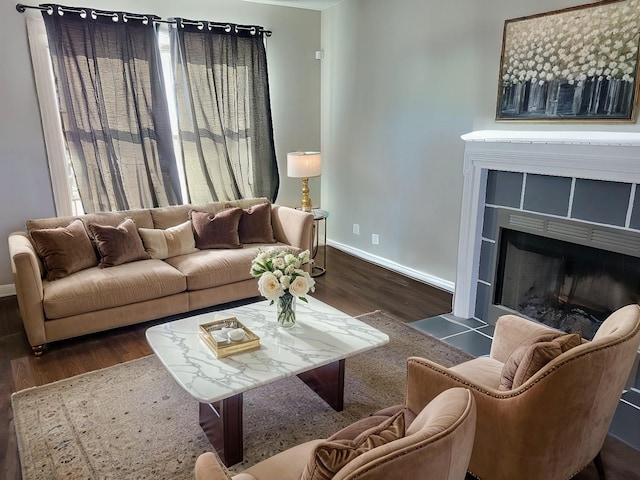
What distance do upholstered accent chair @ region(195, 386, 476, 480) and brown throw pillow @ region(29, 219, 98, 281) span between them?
8.38 feet

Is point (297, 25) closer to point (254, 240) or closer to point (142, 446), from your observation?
point (254, 240)

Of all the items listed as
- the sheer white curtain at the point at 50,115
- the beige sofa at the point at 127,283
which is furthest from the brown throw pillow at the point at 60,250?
the sheer white curtain at the point at 50,115

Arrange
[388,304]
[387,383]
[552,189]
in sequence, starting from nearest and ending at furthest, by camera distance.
A: [387,383], [552,189], [388,304]

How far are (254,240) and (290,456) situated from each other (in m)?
2.83

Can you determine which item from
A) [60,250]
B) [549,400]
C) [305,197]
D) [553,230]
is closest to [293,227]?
[305,197]

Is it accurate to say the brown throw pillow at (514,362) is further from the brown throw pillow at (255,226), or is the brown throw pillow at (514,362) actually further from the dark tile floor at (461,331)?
the brown throw pillow at (255,226)

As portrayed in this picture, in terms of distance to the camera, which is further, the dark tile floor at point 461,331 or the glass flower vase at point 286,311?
the dark tile floor at point 461,331

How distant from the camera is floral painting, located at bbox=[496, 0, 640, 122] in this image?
266 cm

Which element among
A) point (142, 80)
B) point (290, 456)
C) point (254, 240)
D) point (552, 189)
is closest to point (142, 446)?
point (290, 456)

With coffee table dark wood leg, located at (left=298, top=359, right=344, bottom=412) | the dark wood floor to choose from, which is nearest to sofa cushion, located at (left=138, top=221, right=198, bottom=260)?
the dark wood floor

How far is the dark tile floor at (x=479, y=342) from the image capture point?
7.68ft

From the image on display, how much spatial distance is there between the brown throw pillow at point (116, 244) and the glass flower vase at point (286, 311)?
166cm

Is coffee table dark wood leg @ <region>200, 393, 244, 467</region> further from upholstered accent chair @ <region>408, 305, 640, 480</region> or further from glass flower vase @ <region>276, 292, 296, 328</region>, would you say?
upholstered accent chair @ <region>408, 305, 640, 480</region>

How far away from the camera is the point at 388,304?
13.0ft
